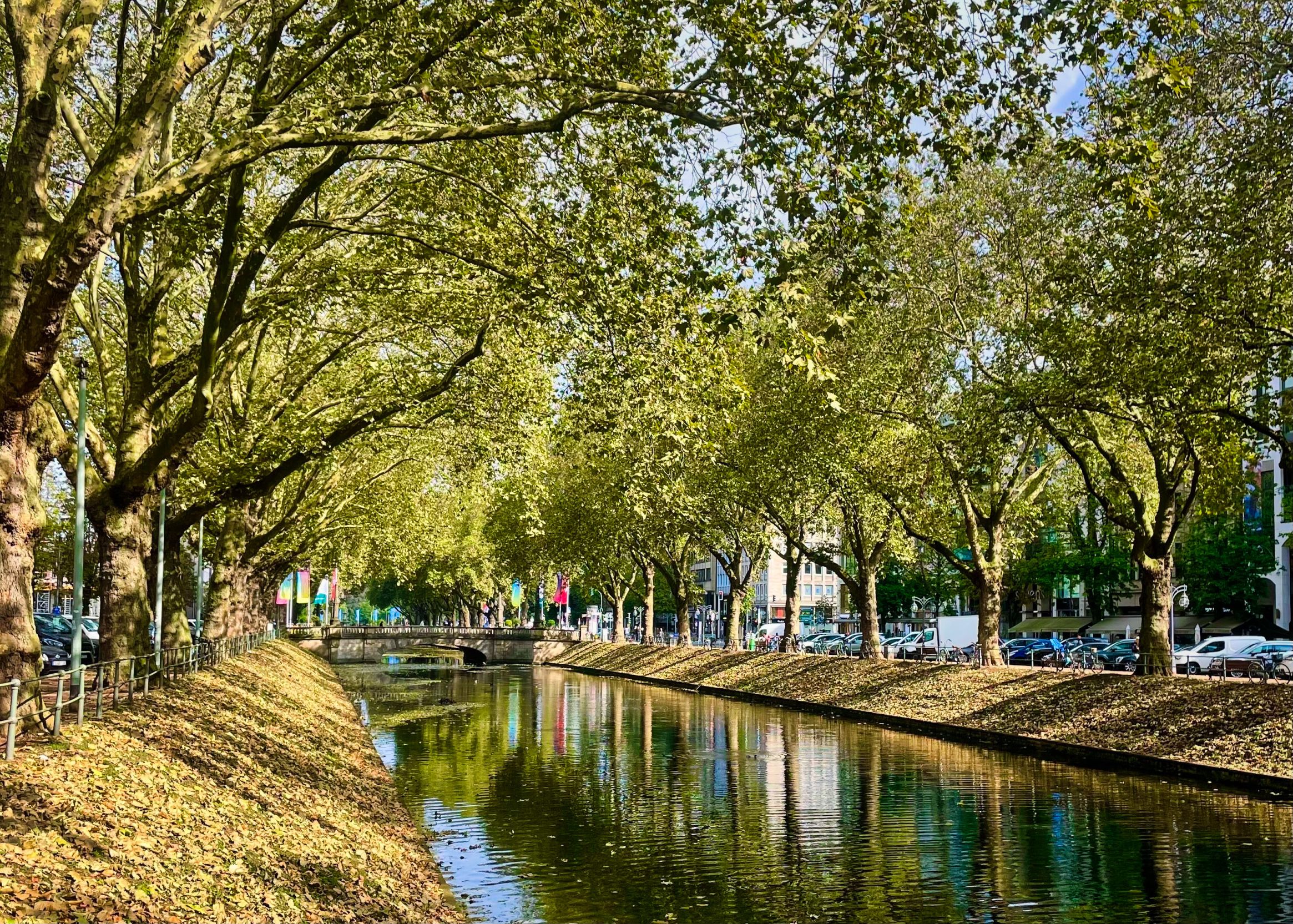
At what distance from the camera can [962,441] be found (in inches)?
1153

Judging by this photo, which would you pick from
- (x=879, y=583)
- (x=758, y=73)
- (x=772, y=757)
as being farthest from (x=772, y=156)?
(x=879, y=583)

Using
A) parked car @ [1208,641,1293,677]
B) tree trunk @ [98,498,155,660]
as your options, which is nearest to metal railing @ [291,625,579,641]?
parked car @ [1208,641,1293,677]

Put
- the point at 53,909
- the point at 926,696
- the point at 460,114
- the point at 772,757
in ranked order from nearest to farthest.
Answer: the point at 53,909, the point at 460,114, the point at 772,757, the point at 926,696

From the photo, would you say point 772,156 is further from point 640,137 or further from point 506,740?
point 506,740

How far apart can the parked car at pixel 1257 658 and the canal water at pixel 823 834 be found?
16683 millimetres

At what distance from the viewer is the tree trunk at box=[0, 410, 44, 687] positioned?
40.3 feet

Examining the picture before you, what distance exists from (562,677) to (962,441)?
4370cm

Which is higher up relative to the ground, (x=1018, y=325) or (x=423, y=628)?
(x=1018, y=325)

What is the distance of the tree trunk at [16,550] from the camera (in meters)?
12.3

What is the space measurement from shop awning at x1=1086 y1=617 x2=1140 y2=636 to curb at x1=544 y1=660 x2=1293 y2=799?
3759 centimetres

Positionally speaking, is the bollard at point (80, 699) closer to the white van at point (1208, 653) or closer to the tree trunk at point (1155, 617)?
the tree trunk at point (1155, 617)

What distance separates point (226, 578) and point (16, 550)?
24.8 meters

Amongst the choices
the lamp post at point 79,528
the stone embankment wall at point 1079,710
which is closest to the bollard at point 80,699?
the lamp post at point 79,528

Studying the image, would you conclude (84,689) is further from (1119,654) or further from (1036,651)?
(1036,651)
